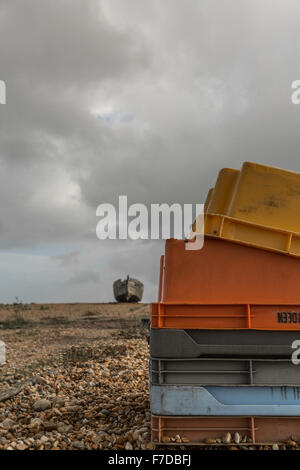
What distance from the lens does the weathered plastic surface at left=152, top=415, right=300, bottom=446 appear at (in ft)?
14.2

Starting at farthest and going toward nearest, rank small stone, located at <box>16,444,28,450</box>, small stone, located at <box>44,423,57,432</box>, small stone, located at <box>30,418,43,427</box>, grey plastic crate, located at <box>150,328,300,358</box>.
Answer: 1. small stone, located at <box>30,418,43,427</box>
2. small stone, located at <box>44,423,57,432</box>
3. small stone, located at <box>16,444,28,450</box>
4. grey plastic crate, located at <box>150,328,300,358</box>

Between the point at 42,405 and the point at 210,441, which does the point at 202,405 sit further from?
the point at 42,405

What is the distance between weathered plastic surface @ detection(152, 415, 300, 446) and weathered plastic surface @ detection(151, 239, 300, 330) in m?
1.06

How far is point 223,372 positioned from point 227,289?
922mm

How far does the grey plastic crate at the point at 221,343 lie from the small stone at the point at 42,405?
9.31 ft

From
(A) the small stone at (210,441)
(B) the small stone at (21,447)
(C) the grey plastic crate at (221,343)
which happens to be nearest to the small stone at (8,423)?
(B) the small stone at (21,447)

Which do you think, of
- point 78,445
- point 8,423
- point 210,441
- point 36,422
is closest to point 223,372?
point 210,441

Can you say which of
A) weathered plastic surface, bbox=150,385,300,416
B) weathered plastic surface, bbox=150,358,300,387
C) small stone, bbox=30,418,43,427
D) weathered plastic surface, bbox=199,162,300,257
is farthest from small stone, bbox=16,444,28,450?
weathered plastic surface, bbox=199,162,300,257

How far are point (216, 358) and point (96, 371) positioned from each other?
15.6 feet

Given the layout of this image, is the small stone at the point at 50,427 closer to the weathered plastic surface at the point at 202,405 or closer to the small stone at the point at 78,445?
the small stone at the point at 78,445

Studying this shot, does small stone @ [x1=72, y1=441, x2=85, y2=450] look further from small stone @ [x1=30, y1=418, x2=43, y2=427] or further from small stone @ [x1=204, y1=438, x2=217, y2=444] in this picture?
small stone @ [x1=204, y1=438, x2=217, y2=444]

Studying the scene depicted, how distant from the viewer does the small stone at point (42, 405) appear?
6074mm

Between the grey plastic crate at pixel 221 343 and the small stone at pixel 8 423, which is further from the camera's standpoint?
the small stone at pixel 8 423

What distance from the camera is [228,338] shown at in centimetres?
431
